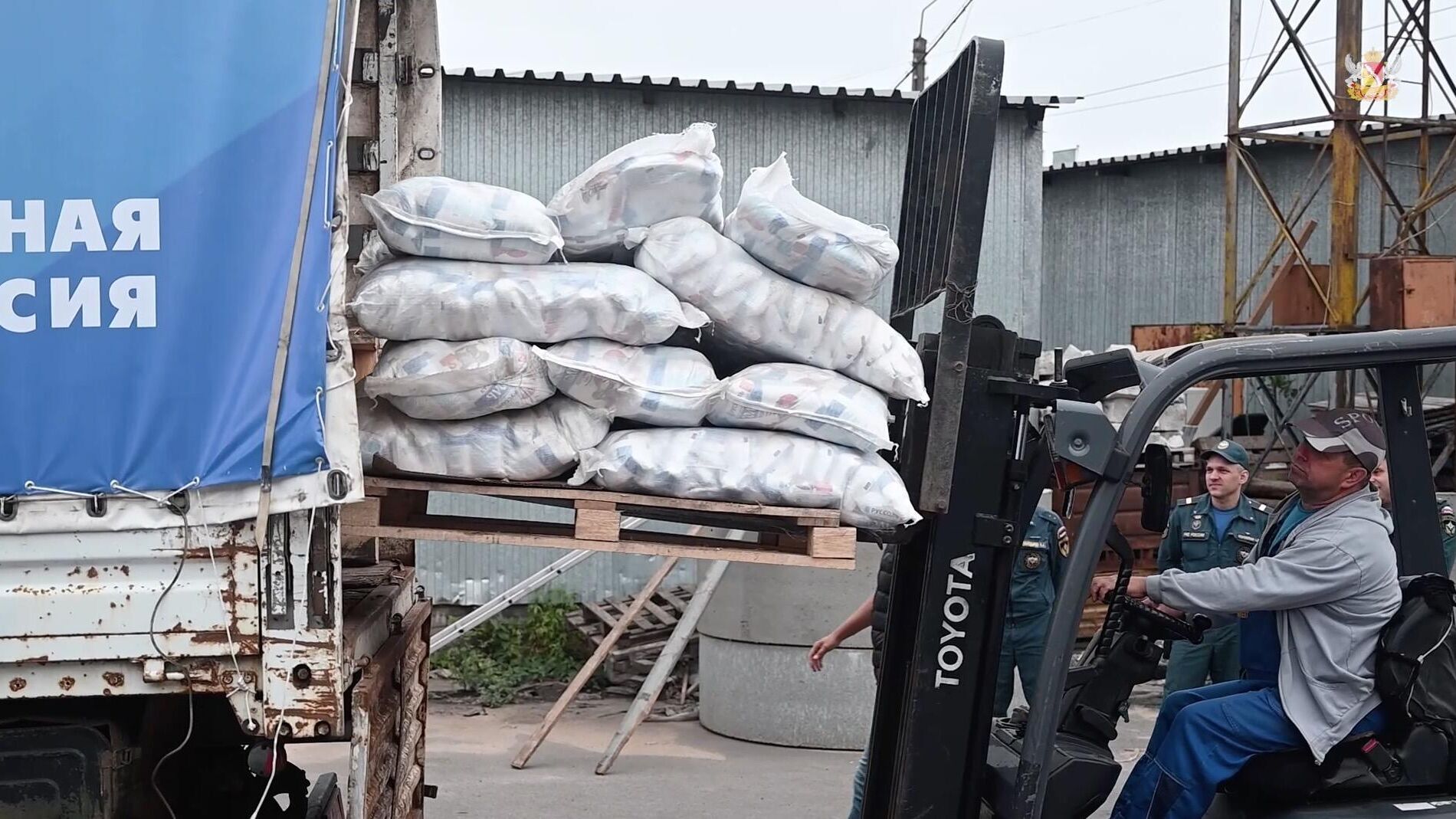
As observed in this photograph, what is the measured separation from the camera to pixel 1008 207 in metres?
12.0

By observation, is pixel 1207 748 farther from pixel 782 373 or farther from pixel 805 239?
pixel 805 239

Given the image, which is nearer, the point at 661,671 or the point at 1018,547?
the point at 1018,547

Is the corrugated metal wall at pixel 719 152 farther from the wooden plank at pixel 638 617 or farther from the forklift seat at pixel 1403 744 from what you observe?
the forklift seat at pixel 1403 744

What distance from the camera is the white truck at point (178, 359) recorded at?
134 inches

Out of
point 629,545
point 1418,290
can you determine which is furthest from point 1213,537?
point 1418,290

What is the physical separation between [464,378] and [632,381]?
0.44 meters

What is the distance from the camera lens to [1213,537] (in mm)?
7215

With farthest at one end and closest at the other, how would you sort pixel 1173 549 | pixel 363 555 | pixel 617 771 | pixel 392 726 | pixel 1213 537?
pixel 617 771 → pixel 1173 549 → pixel 1213 537 → pixel 363 555 → pixel 392 726

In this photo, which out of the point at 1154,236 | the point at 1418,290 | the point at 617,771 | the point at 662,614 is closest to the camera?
the point at 617,771

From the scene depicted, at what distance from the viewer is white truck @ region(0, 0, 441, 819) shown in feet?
11.1

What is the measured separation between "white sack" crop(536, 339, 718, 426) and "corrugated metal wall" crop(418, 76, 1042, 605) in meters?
7.15

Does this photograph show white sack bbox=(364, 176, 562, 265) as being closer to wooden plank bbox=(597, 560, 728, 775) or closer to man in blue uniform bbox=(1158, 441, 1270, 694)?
man in blue uniform bbox=(1158, 441, 1270, 694)

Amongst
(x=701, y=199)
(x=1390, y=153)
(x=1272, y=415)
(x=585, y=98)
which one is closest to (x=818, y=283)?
(x=701, y=199)

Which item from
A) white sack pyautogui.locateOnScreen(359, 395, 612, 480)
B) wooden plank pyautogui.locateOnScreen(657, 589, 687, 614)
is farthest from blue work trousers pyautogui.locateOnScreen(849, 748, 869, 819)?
wooden plank pyautogui.locateOnScreen(657, 589, 687, 614)
